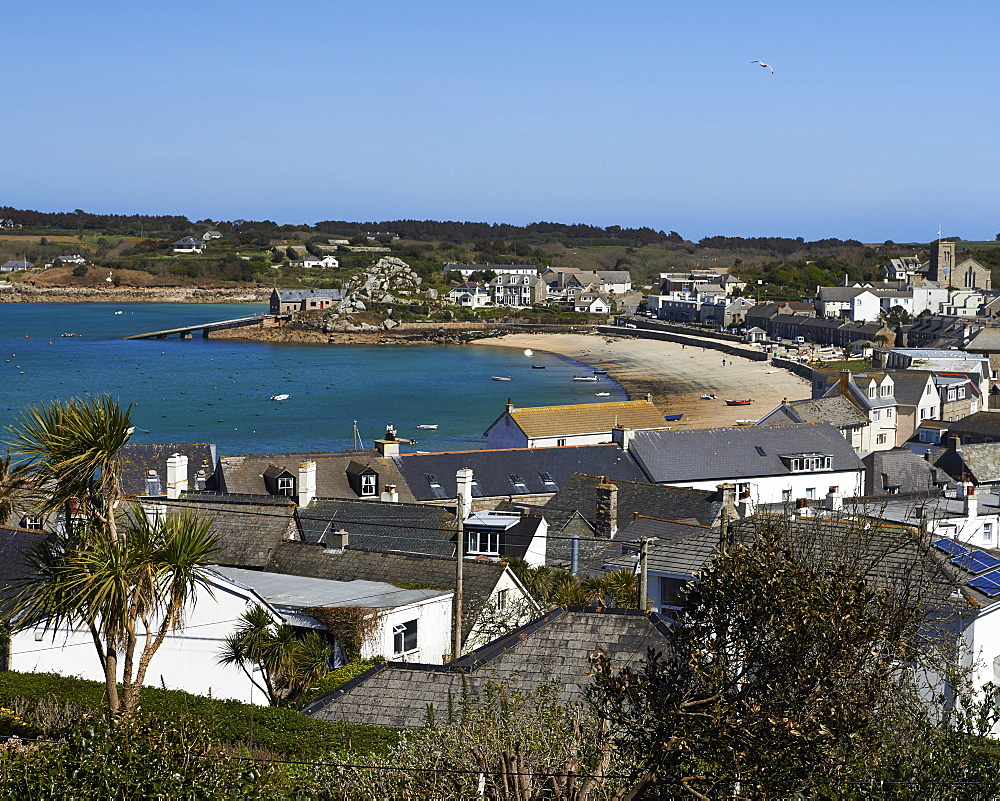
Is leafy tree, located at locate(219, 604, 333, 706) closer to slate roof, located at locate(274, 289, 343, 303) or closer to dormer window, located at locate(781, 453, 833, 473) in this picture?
dormer window, located at locate(781, 453, 833, 473)

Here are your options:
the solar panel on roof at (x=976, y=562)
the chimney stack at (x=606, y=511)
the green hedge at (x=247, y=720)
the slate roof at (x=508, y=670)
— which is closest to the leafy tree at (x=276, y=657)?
the green hedge at (x=247, y=720)

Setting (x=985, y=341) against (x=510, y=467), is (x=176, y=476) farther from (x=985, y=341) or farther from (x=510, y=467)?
(x=985, y=341)

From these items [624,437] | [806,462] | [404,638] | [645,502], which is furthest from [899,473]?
[404,638]

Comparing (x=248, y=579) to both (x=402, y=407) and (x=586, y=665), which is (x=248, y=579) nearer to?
(x=586, y=665)

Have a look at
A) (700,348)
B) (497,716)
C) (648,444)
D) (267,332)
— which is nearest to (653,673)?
(497,716)

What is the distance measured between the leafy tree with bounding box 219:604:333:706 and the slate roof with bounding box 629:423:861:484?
2032 cm

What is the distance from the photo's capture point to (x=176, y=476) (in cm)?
2681

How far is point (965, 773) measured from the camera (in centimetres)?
762

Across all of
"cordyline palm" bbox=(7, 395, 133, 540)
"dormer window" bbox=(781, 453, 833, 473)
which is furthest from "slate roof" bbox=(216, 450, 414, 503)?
"cordyline palm" bbox=(7, 395, 133, 540)

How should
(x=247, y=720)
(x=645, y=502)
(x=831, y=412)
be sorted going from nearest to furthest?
(x=247, y=720)
(x=645, y=502)
(x=831, y=412)

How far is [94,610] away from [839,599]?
635 cm

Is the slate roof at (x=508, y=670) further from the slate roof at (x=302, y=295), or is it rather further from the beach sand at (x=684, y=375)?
the slate roof at (x=302, y=295)

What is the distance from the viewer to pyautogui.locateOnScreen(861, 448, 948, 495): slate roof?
113 feet

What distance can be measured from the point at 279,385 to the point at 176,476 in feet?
204
